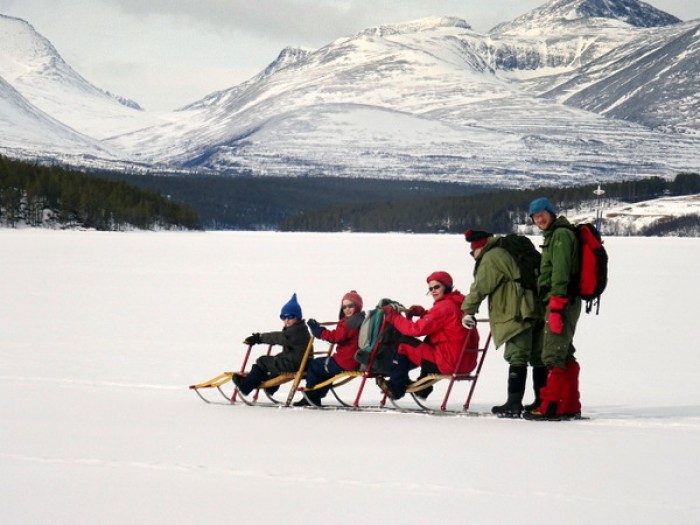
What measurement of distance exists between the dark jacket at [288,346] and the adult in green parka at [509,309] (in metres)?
1.74

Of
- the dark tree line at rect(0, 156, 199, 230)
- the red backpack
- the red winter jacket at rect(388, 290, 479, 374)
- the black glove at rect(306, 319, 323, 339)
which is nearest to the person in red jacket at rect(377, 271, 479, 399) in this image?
the red winter jacket at rect(388, 290, 479, 374)

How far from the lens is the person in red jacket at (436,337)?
10031mm

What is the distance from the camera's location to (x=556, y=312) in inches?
370

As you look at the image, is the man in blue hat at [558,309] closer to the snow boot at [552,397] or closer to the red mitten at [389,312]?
the snow boot at [552,397]

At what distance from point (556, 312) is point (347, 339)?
2117 mm

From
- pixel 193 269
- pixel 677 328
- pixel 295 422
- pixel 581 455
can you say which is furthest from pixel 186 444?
pixel 193 269

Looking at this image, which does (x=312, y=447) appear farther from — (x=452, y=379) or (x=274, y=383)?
(x=274, y=383)

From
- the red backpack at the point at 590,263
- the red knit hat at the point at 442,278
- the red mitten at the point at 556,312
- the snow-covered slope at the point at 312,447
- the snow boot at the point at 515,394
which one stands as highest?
the red backpack at the point at 590,263

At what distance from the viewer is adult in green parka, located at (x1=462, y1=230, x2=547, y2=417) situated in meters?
9.77

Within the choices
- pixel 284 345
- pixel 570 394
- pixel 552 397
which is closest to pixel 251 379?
pixel 284 345

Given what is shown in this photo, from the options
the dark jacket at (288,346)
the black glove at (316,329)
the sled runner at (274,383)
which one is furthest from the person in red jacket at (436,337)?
the dark jacket at (288,346)

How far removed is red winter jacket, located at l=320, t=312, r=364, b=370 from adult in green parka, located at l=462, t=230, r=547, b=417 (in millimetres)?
1125

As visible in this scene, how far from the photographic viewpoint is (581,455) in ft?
Answer: 26.9

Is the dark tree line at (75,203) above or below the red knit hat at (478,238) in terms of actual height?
above
